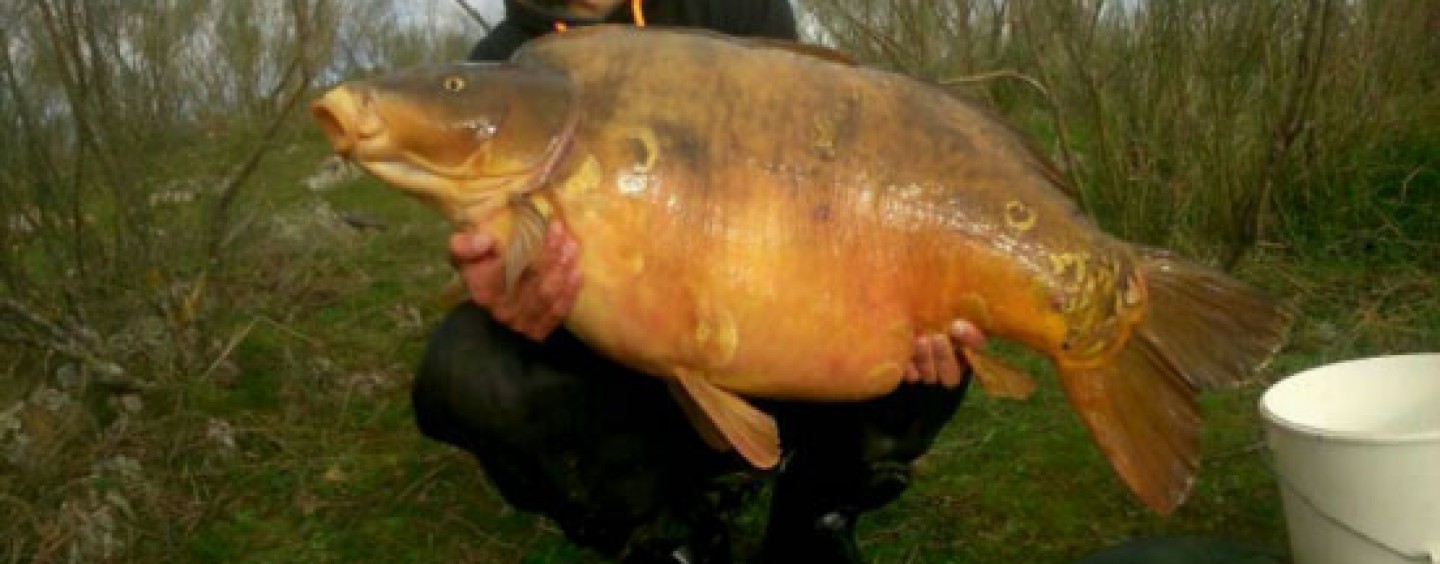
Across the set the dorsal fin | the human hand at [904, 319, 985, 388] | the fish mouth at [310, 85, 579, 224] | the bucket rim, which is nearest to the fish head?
the fish mouth at [310, 85, 579, 224]

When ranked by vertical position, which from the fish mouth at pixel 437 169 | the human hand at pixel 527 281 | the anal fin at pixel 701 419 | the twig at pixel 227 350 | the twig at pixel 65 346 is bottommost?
the twig at pixel 227 350

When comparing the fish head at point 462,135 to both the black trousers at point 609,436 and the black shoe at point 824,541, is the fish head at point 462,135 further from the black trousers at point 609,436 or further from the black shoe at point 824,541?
the black shoe at point 824,541

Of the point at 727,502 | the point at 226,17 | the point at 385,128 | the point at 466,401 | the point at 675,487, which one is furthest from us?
the point at 226,17

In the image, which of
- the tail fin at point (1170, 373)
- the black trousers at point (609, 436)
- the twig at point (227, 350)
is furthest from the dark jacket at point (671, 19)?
the twig at point (227, 350)

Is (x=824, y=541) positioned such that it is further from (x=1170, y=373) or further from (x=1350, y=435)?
(x=1350, y=435)

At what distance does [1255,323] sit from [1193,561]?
435 mm

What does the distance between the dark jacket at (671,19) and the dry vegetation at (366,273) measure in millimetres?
369

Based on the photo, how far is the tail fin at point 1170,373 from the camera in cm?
174

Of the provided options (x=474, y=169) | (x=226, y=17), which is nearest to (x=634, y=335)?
(x=474, y=169)

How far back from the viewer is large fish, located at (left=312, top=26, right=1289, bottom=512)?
160 cm

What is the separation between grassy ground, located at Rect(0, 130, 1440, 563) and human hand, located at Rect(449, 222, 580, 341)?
0.20 meters

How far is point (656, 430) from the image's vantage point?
2033 mm

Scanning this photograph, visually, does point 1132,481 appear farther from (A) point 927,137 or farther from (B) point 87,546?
(B) point 87,546

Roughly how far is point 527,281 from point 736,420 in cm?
28
